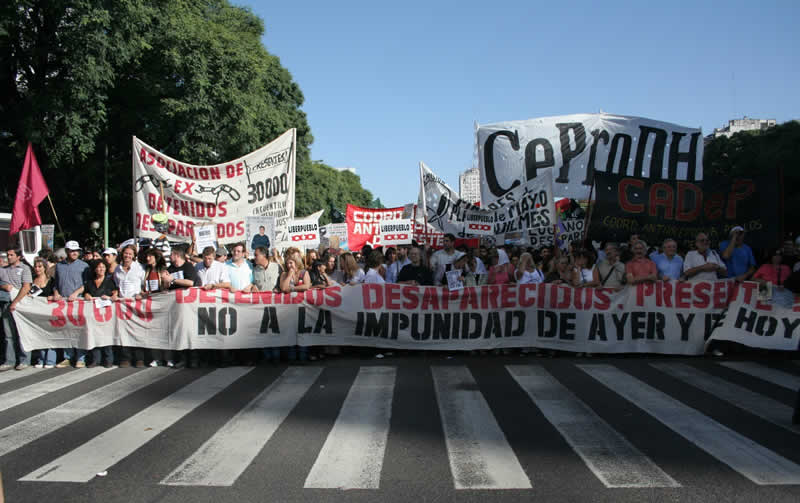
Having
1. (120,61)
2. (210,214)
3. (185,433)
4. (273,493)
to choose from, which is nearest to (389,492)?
(273,493)

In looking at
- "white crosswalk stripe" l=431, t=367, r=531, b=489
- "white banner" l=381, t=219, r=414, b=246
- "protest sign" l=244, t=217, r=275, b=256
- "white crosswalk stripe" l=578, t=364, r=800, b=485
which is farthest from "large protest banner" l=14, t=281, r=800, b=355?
"white banner" l=381, t=219, r=414, b=246

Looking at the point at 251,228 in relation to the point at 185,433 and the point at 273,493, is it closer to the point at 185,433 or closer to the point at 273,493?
the point at 185,433

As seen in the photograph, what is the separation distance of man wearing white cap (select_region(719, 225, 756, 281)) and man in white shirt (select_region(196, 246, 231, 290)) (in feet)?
25.6

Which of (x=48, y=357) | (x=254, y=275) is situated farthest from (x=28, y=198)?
(x=254, y=275)

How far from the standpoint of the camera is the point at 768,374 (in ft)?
29.3

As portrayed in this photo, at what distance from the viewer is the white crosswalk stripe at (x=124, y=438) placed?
524 centimetres

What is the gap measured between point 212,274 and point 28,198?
4545 millimetres

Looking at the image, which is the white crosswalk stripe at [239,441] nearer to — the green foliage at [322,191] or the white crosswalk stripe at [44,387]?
the white crosswalk stripe at [44,387]

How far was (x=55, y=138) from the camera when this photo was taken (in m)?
24.1

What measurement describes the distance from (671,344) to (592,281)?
1479 millimetres

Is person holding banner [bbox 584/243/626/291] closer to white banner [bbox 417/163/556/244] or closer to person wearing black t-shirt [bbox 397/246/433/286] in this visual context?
white banner [bbox 417/163/556/244]

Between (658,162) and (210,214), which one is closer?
(210,214)

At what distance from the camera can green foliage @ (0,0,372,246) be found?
23359mm

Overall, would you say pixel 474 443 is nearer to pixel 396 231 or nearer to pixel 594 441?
pixel 594 441
